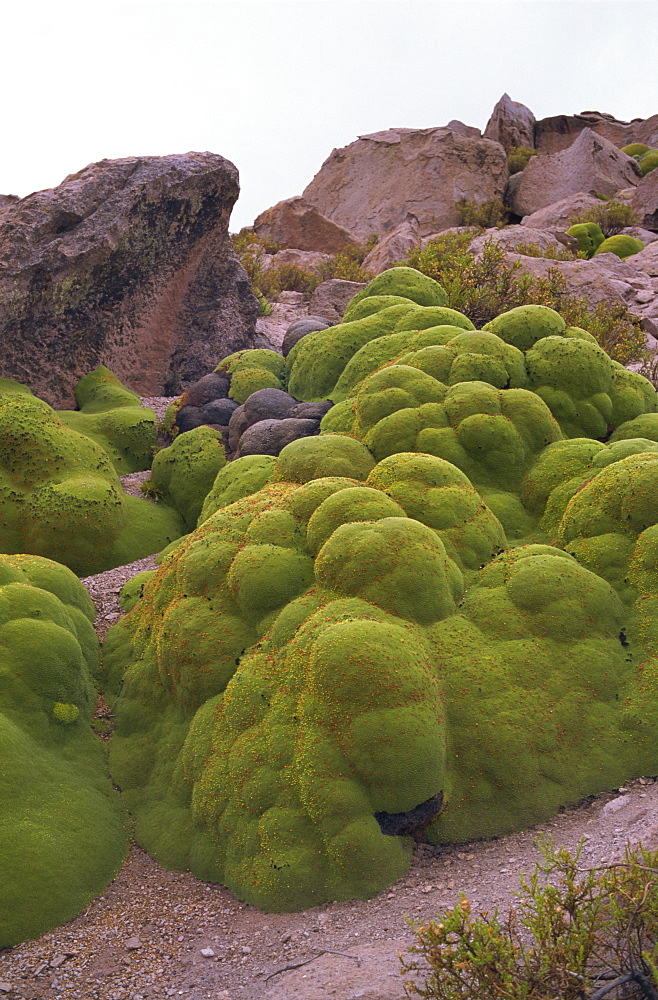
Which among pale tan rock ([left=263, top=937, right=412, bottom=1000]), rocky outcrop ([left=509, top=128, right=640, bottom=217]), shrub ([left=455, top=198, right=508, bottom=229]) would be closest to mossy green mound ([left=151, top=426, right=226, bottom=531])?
pale tan rock ([left=263, top=937, right=412, bottom=1000])

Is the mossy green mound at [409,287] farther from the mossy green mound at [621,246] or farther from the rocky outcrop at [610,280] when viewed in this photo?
the mossy green mound at [621,246]

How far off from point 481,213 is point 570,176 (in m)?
6.50

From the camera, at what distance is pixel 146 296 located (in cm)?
1966

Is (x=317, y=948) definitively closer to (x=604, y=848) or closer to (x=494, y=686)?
(x=604, y=848)

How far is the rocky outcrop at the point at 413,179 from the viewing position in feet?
131

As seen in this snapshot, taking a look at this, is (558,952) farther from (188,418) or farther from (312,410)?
(188,418)

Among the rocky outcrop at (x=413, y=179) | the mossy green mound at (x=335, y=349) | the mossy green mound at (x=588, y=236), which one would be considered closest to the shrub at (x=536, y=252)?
the mossy green mound at (x=588, y=236)

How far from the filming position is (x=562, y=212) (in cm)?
3722

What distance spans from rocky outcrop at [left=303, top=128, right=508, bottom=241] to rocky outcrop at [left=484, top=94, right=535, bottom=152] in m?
6.50

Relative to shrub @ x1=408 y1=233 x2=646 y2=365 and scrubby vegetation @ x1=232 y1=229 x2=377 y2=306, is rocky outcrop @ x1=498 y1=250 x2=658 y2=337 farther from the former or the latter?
scrubby vegetation @ x1=232 y1=229 x2=377 y2=306

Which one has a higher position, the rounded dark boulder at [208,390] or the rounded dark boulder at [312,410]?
the rounded dark boulder at [208,390]

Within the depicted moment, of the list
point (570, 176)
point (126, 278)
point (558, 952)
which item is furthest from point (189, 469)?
point (570, 176)

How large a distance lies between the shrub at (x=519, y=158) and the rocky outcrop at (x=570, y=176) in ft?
8.43

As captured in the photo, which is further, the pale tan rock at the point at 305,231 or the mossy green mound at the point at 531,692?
the pale tan rock at the point at 305,231
